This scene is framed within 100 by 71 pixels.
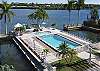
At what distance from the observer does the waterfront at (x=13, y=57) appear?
31.7 m

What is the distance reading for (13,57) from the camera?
36.3 meters

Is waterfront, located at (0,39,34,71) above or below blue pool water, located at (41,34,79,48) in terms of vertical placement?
below

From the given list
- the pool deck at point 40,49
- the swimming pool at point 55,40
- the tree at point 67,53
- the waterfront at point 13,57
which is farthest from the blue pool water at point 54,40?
the tree at point 67,53

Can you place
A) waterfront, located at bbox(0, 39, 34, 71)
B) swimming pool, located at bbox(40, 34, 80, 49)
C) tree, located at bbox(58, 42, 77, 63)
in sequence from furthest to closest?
swimming pool, located at bbox(40, 34, 80, 49)
waterfront, located at bbox(0, 39, 34, 71)
tree, located at bbox(58, 42, 77, 63)

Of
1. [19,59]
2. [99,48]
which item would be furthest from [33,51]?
[99,48]

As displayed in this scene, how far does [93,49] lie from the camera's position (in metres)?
34.5

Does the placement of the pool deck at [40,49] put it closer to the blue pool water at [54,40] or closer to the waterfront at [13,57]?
the waterfront at [13,57]

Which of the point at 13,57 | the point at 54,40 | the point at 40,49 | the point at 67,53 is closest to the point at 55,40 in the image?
the point at 54,40

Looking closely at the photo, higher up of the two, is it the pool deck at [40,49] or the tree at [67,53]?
the tree at [67,53]

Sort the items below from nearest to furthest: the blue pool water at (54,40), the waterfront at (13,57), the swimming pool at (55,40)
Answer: the waterfront at (13,57), the swimming pool at (55,40), the blue pool water at (54,40)

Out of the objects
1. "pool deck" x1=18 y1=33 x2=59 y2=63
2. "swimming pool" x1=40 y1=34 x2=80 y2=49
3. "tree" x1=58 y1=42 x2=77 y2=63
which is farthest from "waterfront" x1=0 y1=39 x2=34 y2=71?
"swimming pool" x1=40 y1=34 x2=80 y2=49

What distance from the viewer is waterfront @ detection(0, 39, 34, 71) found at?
31.7 meters

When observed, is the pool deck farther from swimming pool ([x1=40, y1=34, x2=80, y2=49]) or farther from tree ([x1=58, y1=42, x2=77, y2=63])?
tree ([x1=58, y1=42, x2=77, y2=63])

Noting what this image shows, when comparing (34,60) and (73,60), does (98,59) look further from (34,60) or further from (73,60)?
(34,60)
